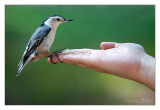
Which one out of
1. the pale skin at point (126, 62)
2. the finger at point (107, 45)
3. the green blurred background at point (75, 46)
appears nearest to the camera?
the pale skin at point (126, 62)

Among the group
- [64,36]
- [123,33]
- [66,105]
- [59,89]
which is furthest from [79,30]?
[66,105]

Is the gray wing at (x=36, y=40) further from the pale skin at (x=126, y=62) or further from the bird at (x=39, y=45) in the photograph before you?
the pale skin at (x=126, y=62)

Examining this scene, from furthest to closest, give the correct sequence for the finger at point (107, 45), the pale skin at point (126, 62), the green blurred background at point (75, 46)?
the green blurred background at point (75, 46)
the finger at point (107, 45)
the pale skin at point (126, 62)

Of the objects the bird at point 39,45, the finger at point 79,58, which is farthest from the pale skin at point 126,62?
the bird at point 39,45

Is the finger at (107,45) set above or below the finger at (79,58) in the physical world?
above

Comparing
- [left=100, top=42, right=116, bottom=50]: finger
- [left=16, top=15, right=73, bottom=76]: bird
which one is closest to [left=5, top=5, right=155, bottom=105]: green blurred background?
[left=16, top=15, right=73, bottom=76]: bird

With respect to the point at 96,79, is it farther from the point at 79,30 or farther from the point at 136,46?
the point at 136,46

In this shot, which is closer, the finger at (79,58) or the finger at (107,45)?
the finger at (79,58)

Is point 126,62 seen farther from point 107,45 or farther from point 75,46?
point 75,46
